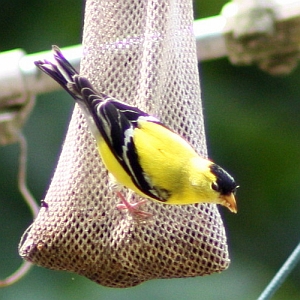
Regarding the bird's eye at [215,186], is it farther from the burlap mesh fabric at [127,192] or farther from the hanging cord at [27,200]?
the hanging cord at [27,200]

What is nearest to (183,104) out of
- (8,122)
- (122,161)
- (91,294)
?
(122,161)

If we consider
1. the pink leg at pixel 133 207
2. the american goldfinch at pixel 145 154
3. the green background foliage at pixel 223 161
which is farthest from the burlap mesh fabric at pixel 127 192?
the green background foliage at pixel 223 161

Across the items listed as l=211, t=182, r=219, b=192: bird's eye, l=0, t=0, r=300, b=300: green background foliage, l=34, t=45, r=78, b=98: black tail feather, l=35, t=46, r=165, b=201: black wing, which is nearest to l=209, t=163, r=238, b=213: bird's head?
l=211, t=182, r=219, b=192: bird's eye

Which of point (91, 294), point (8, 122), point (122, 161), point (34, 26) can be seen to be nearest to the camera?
point (122, 161)

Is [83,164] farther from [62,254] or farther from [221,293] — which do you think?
[221,293]

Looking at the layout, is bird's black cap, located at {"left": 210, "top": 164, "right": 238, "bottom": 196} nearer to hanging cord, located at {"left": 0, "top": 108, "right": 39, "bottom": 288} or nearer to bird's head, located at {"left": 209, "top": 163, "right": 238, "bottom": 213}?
bird's head, located at {"left": 209, "top": 163, "right": 238, "bottom": 213}

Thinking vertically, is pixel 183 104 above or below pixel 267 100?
above

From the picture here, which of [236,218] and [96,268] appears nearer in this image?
[96,268]

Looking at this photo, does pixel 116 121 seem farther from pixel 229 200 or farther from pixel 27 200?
pixel 27 200
